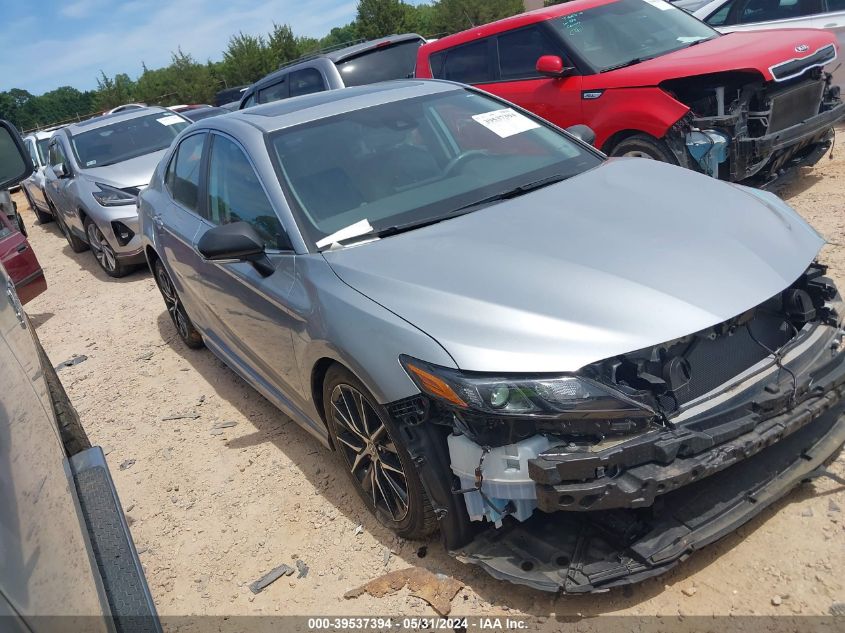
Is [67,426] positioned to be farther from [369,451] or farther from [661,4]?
[661,4]

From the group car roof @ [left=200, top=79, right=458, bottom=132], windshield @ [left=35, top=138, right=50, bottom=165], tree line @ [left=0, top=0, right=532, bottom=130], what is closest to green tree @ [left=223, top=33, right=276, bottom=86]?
tree line @ [left=0, top=0, right=532, bottom=130]

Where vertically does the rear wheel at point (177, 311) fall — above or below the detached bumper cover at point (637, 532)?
above

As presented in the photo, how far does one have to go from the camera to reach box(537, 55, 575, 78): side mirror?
655cm

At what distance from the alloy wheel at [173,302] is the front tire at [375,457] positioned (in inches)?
111

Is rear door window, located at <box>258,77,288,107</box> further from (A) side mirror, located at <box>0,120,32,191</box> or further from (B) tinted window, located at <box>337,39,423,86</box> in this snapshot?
(A) side mirror, located at <box>0,120,32,191</box>

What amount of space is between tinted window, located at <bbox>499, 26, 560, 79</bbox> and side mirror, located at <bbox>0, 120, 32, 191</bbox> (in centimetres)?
494

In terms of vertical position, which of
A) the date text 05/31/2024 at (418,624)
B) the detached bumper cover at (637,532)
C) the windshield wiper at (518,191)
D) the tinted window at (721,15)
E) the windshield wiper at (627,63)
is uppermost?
the tinted window at (721,15)

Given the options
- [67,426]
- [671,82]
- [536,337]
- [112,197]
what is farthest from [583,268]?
[112,197]

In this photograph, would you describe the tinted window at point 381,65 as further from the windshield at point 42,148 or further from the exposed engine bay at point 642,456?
the windshield at point 42,148

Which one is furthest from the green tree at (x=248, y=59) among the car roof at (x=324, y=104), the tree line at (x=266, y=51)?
the car roof at (x=324, y=104)

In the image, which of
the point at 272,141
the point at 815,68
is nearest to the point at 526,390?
the point at 272,141

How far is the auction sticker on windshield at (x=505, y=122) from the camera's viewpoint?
3.88 metres

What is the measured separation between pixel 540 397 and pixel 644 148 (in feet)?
14.4

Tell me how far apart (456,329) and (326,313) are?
0.68 m
